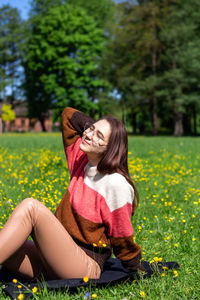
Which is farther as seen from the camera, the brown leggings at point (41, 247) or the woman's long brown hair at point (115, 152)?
the woman's long brown hair at point (115, 152)

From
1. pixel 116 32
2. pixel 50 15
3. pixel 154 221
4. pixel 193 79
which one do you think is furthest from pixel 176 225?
pixel 50 15

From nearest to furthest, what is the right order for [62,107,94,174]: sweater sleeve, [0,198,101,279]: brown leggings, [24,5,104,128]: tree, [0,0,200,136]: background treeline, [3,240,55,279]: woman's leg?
1. [0,198,101,279]: brown leggings
2. [3,240,55,279]: woman's leg
3. [62,107,94,174]: sweater sleeve
4. [0,0,200,136]: background treeline
5. [24,5,104,128]: tree

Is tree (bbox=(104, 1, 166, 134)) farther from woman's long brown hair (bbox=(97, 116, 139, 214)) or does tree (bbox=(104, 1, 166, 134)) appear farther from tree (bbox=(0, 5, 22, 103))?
woman's long brown hair (bbox=(97, 116, 139, 214))

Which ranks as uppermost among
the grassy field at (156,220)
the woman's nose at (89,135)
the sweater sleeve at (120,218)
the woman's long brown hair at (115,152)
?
the woman's nose at (89,135)

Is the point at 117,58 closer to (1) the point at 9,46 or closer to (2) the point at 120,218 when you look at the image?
(1) the point at 9,46

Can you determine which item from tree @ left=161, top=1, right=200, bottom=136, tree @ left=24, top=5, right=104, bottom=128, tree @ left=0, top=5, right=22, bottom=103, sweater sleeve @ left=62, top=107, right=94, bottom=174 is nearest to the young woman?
sweater sleeve @ left=62, top=107, right=94, bottom=174

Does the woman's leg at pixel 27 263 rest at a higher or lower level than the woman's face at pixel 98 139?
lower

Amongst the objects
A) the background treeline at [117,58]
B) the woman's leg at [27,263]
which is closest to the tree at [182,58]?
the background treeline at [117,58]

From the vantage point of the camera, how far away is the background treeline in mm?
31953

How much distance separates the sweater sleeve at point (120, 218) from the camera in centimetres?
248

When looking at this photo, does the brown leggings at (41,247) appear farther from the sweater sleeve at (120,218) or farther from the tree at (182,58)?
the tree at (182,58)

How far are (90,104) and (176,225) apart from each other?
35.3 metres

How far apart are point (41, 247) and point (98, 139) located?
36.1 inches

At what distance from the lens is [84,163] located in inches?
112
